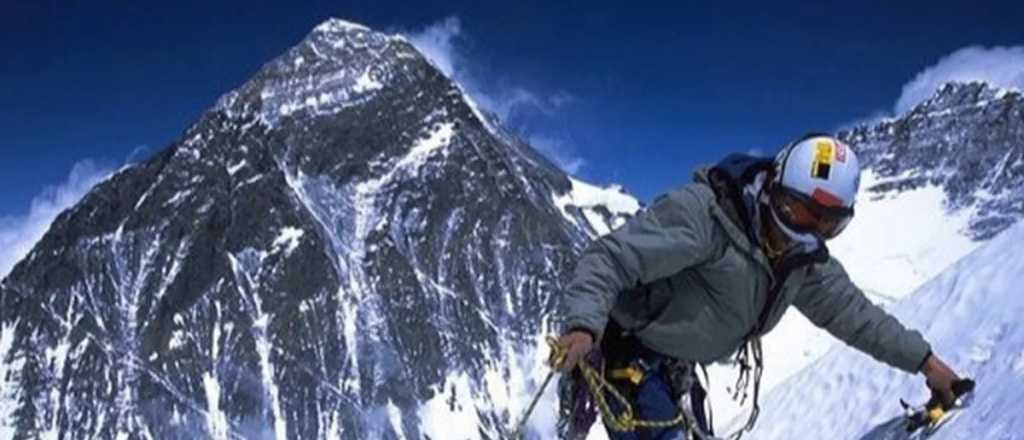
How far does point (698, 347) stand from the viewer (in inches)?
332

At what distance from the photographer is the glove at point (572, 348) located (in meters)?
7.46

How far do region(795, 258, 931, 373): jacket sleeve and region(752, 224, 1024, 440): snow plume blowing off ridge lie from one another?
1.99 ft

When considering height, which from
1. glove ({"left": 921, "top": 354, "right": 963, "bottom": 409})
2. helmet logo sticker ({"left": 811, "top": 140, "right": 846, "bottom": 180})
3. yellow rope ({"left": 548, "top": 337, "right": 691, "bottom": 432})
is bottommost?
glove ({"left": 921, "top": 354, "right": 963, "bottom": 409})

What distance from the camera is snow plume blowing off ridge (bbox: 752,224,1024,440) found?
877 centimetres

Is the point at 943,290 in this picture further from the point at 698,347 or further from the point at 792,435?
the point at 698,347

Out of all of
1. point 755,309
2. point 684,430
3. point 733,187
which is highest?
point 733,187

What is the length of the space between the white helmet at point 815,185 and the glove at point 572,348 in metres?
1.55

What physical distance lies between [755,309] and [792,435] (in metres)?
6.20

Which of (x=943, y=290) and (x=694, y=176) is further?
(x=943, y=290)

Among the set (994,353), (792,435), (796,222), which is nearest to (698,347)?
(796,222)

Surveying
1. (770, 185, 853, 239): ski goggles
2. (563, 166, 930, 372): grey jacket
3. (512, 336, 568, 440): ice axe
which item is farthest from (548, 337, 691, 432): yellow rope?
(770, 185, 853, 239): ski goggles

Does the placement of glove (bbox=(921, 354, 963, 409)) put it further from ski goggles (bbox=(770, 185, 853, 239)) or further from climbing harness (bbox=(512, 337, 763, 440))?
ski goggles (bbox=(770, 185, 853, 239))

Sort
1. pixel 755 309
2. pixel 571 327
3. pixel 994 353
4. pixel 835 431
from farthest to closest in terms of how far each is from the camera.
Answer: pixel 835 431
pixel 994 353
pixel 755 309
pixel 571 327

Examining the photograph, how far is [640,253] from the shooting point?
7.74 meters
